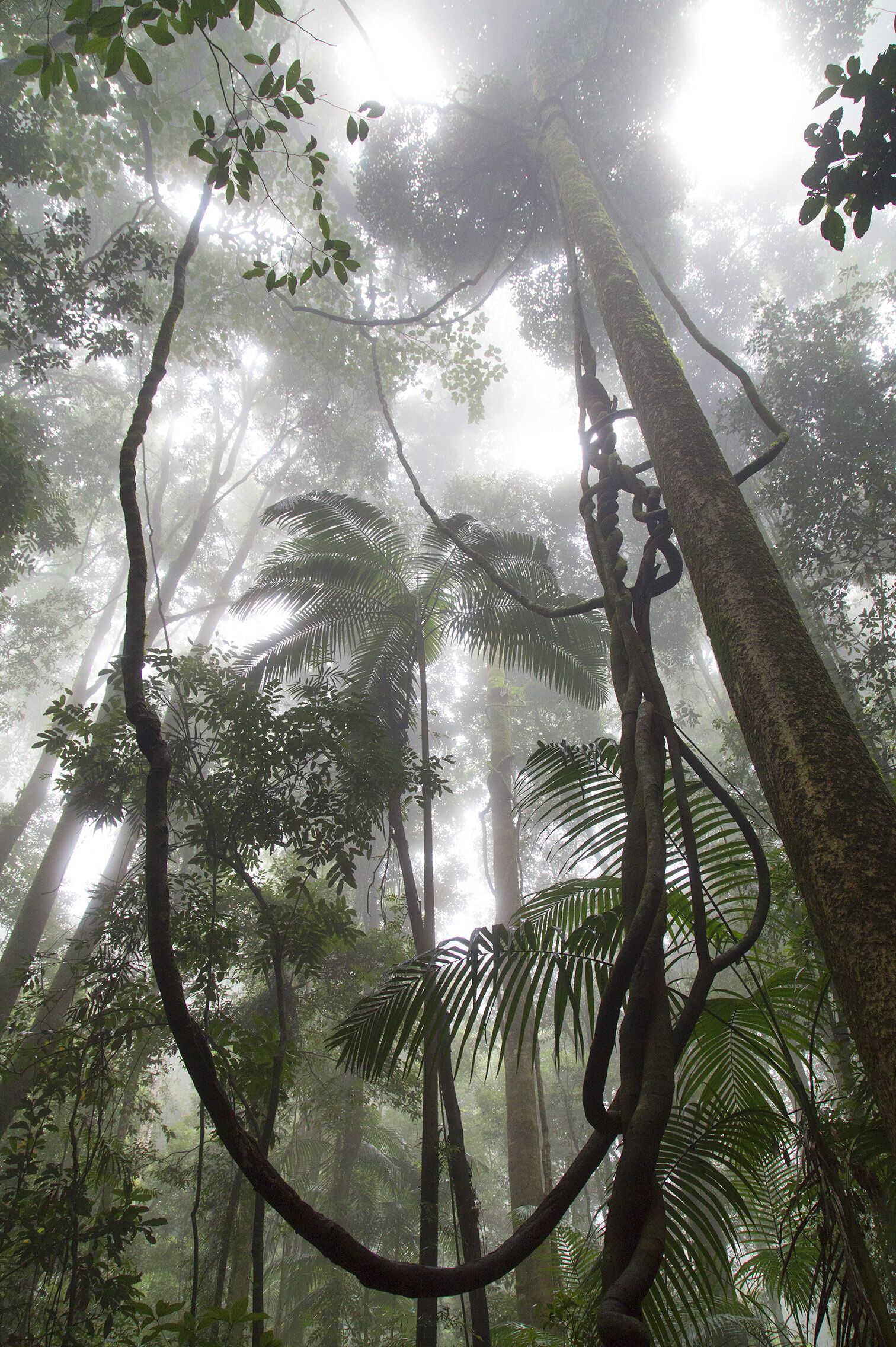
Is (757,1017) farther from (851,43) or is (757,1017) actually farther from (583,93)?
(851,43)

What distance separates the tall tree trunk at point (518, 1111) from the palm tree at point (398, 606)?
1340 millimetres

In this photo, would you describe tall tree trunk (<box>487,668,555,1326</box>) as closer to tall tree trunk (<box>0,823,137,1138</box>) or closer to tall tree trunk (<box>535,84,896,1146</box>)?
tall tree trunk (<box>535,84,896,1146</box>)

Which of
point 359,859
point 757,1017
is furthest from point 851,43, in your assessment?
point 359,859

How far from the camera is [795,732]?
1.17 metres

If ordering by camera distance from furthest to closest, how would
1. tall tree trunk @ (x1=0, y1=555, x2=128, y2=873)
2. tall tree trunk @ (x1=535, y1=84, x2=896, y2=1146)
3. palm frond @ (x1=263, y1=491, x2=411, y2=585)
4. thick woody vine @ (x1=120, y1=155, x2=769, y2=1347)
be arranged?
tall tree trunk @ (x1=0, y1=555, x2=128, y2=873), palm frond @ (x1=263, y1=491, x2=411, y2=585), tall tree trunk @ (x1=535, y1=84, x2=896, y2=1146), thick woody vine @ (x1=120, y1=155, x2=769, y2=1347)

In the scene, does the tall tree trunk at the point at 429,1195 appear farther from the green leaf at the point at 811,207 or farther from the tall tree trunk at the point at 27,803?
the tall tree trunk at the point at 27,803

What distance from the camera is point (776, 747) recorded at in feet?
3.87

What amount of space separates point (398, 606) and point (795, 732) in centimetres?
456

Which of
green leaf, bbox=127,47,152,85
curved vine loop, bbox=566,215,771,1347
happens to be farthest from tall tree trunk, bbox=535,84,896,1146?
green leaf, bbox=127,47,152,85

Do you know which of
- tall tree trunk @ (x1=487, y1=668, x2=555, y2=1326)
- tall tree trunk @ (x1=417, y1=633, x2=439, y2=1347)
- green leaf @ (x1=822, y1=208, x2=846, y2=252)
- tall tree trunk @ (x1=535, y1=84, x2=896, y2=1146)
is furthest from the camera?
tall tree trunk @ (x1=487, y1=668, x2=555, y2=1326)

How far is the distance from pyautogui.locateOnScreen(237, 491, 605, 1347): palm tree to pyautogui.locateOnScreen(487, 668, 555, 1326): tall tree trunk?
4.40 ft

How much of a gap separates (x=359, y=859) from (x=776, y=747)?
1431 cm

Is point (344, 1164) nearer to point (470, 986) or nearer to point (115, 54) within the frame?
point (470, 986)

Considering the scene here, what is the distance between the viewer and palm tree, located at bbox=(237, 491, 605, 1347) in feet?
17.4
